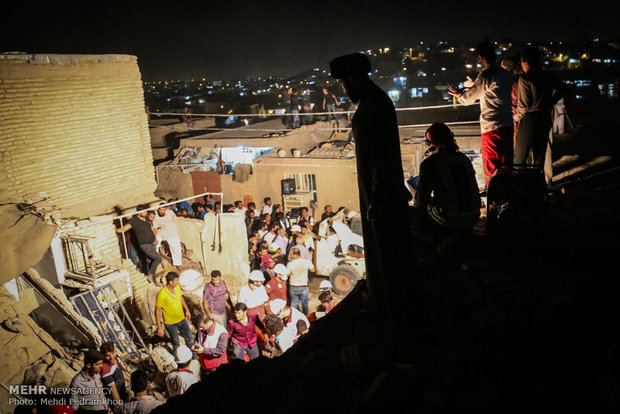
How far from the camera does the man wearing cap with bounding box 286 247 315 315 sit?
9.91 m

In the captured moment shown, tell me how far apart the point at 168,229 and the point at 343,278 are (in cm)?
561

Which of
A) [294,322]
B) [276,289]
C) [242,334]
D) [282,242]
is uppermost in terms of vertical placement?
[282,242]

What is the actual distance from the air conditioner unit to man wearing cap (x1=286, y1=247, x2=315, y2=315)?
8164 millimetres

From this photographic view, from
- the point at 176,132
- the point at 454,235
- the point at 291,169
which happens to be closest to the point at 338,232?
the point at 291,169

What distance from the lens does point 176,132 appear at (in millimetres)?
27859

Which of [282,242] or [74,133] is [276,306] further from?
[74,133]

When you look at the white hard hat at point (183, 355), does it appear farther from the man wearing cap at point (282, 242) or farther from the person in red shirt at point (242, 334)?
the man wearing cap at point (282, 242)

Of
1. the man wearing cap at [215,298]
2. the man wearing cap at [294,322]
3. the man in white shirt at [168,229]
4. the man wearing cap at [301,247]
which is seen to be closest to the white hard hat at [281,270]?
the man wearing cap at [301,247]

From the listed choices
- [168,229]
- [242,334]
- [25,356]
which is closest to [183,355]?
[242,334]

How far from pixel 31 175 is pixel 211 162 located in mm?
11327

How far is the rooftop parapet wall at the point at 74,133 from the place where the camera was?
37.0ft

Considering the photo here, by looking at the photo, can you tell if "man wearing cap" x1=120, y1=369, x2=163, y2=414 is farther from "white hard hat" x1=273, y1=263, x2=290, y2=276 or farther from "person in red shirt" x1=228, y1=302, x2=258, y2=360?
"white hard hat" x1=273, y1=263, x2=290, y2=276

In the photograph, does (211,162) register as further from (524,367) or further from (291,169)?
(524,367)

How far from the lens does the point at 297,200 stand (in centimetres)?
1844
